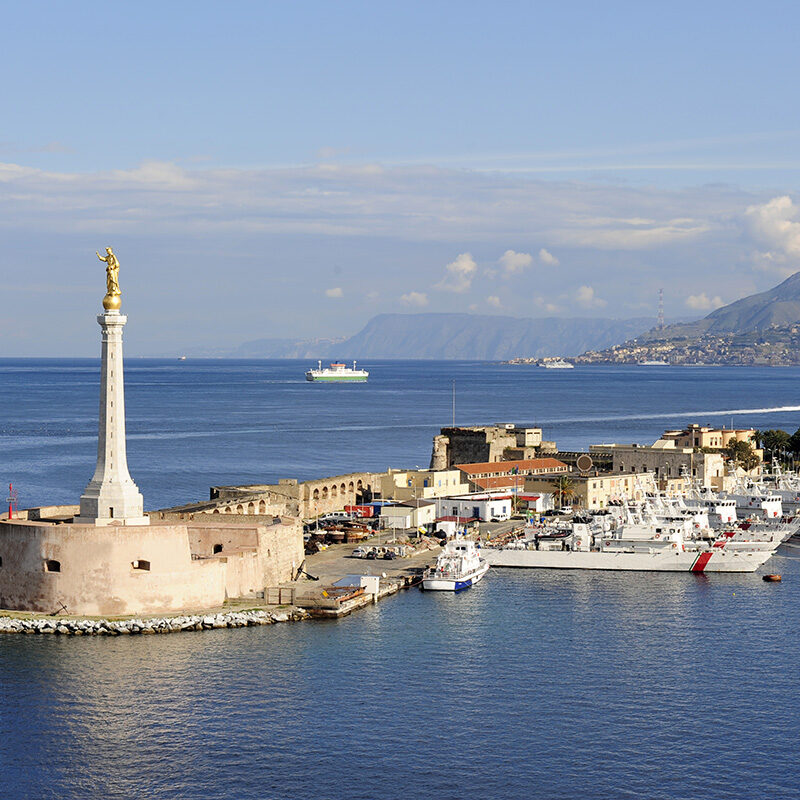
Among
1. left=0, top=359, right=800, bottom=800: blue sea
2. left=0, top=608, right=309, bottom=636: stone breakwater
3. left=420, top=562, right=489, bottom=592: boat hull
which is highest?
left=420, top=562, right=489, bottom=592: boat hull

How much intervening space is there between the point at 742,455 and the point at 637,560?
32427mm

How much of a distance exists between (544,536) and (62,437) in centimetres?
8385

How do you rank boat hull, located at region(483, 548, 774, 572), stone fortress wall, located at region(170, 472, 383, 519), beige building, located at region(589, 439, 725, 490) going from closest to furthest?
1. boat hull, located at region(483, 548, 774, 572)
2. stone fortress wall, located at region(170, 472, 383, 519)
3. beige building, located at region(589, 439, 725, 490)

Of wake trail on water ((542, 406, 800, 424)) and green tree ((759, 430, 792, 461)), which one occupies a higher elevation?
wake trail on water ((542, 406, 800, 424))

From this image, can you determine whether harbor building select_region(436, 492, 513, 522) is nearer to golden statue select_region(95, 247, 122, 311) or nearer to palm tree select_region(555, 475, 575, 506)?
palm tree select_region(555, 475, 575, 506)

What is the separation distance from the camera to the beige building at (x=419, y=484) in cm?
7900

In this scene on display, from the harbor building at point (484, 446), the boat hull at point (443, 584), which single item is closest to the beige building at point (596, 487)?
the harbor building at point (484, 446)

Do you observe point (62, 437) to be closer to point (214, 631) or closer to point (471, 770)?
point (214, 631)

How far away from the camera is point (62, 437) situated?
13775 cm

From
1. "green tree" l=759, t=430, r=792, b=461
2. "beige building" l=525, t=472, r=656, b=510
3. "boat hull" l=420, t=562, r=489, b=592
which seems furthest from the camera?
"green tree" l=759, t=430, r=792, b=461

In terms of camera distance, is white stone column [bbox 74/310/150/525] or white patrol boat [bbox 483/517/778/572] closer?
white stone column [bbox 74/310/150/525]

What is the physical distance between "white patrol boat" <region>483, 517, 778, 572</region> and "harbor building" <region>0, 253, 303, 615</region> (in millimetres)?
17132

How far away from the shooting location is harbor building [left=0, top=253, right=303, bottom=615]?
46875 millimetres

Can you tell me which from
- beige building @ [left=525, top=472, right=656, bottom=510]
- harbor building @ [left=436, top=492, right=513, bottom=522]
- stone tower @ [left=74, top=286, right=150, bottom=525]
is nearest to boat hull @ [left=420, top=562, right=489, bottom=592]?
stone tower @ [left=74, top=286, right=150, bottom=525]
